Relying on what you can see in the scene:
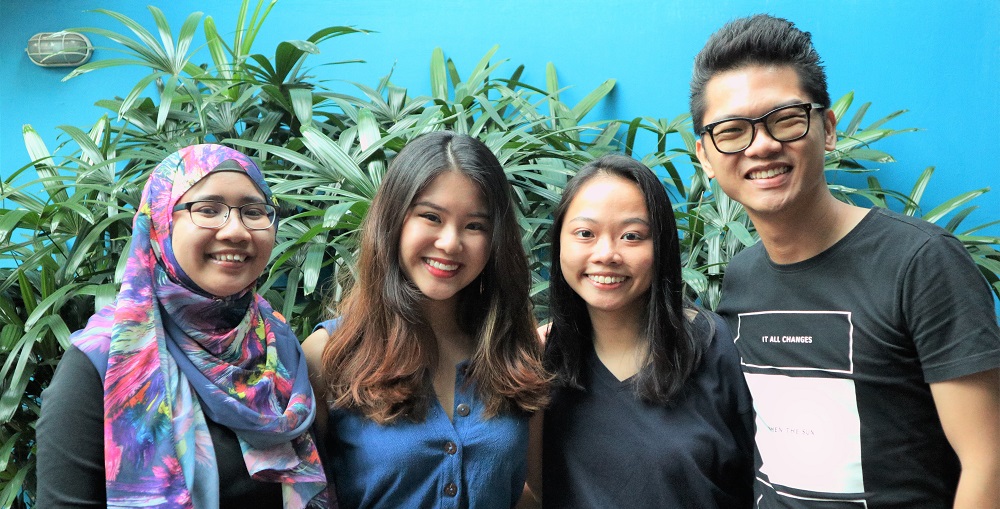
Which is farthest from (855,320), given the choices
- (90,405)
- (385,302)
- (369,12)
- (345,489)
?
(369,12)

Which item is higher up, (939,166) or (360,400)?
(939,166)

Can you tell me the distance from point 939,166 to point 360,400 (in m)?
2.36

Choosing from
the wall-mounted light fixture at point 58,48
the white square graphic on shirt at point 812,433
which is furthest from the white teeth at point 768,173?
the wall-mounted light fixture at point 58,48

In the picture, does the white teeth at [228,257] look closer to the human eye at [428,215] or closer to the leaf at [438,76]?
the human eye at [428,215]

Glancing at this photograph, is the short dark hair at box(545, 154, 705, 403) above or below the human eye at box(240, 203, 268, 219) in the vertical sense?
below

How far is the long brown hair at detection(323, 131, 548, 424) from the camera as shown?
66.3 inches

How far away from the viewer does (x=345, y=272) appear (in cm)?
240

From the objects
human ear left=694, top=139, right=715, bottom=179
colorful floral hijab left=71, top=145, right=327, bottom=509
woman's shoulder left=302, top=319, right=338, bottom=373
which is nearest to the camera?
colorful floral hijab left=71, top=145, right=327, bottom=509

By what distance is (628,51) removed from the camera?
3271 mm

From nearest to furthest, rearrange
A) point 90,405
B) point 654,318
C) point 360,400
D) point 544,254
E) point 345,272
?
point 90,405 < point 360,400 < point 654,318 < point 345,272 < point 544,254

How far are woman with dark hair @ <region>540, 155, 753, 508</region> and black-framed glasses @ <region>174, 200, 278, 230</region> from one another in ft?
2.13

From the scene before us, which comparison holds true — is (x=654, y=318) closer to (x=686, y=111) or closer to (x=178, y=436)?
(x=178, y=436)

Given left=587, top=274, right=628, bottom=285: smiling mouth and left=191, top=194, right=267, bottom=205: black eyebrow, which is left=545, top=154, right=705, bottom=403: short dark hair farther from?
left=191, top=194, right=267, bottom=205: black eyebrow

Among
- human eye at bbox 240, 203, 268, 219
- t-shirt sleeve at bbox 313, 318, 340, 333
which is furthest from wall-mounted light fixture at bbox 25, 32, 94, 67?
human eye at bbox 240, 203, 268, 219
